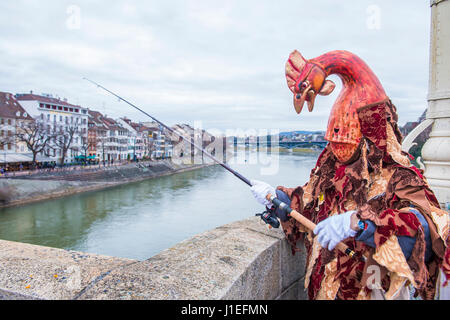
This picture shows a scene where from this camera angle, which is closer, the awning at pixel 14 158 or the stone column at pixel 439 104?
the stone column at pixel 439 104

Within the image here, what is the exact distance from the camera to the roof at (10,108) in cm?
3485

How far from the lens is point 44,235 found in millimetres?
16594

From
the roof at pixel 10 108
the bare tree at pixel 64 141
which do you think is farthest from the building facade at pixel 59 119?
the roof at pixel 10 108

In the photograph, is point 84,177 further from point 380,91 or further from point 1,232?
point 380,91

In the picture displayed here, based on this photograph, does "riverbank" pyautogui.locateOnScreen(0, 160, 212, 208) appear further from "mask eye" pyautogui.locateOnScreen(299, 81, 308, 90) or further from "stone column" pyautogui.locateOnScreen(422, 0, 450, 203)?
"mask eye" pyautogui.locateOnScreen(299, 81, 308, 90)

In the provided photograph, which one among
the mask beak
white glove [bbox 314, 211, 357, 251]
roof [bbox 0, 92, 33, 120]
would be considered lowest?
white glove [bbox 314, 211, 357, 251]

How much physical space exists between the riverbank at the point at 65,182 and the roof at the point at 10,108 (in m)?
10.6

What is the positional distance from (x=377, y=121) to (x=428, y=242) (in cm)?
61

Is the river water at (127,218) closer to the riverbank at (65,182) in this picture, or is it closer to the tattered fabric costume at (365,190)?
the riverbank at (65,182)

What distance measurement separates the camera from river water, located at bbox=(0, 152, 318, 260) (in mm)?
15117

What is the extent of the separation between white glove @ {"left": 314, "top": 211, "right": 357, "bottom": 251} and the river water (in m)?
9.47

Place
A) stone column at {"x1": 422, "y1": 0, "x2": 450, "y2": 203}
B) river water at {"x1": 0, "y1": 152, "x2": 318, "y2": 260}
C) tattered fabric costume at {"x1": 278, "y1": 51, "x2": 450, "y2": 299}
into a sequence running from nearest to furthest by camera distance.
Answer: tattered fabric costume at {"x1": 278, "y1": 51, "x2": 450, "y2": 299} → stone column at {"x1": 422, "y1": 0, "x2": 450, "y2": 203} → river water at {"x1": 0, "y1": 152, "x2": 318, "y2": 260}

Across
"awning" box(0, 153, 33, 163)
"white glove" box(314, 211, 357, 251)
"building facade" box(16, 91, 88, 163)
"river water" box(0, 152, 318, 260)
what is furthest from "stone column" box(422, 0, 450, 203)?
"building facade" box(16, 91, 88, 163)

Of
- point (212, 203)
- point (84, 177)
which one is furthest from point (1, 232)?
point (84, 177)
